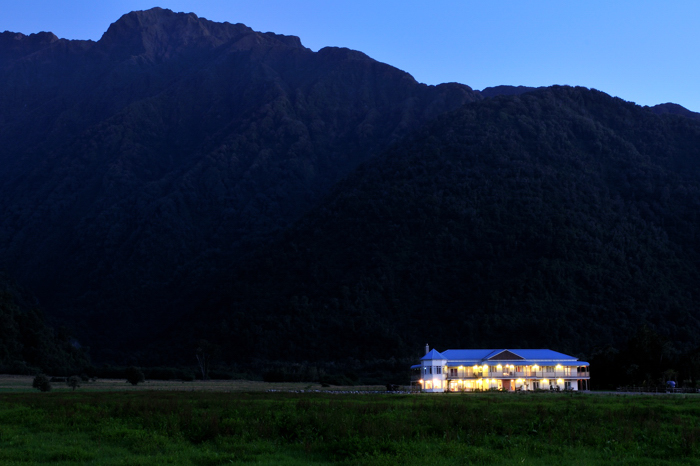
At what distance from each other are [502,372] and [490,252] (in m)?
54.0

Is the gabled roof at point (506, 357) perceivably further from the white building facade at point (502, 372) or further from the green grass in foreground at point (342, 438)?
the green grass in foreground at point (342, 438)

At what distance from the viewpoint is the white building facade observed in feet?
254

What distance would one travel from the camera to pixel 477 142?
161 m

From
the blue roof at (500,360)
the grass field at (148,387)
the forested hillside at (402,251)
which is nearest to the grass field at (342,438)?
the grass field at (148,387)

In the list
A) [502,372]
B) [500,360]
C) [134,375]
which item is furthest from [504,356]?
[134,375]

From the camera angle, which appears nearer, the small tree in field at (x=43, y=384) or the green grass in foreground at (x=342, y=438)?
the green grass in foreground at (x=342, y=438)

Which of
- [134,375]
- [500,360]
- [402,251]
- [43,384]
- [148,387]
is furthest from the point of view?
[402,251]

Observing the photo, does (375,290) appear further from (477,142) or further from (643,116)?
(643,116)

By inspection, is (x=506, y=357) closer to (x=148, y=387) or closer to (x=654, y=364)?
(x=654, y=364)

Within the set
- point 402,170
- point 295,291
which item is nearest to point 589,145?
point 402,170

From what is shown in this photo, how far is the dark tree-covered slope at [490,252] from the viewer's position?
11394cm

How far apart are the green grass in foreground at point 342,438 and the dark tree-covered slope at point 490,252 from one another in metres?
81.3

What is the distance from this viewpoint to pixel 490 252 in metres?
130

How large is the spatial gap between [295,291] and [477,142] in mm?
57760
